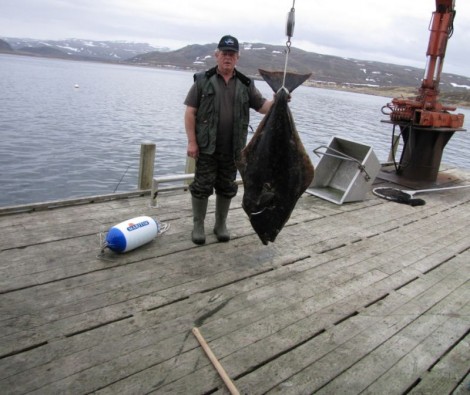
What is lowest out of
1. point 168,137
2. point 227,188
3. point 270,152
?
point 168,137

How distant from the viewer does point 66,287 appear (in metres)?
3.61

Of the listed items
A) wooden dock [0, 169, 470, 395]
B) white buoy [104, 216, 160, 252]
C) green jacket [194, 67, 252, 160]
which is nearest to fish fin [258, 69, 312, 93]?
green jacket [194, 67, 252, 160]

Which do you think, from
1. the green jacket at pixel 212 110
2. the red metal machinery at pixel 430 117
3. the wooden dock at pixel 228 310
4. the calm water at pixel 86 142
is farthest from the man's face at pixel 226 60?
the calm water at pixel 86 142

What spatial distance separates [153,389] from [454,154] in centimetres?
2760

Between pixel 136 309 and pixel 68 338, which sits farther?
pixel 136 309

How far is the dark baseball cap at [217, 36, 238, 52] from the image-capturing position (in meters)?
4.05

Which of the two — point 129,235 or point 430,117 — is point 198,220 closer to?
point 129,235

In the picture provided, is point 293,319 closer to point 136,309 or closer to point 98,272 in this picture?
point 136,309

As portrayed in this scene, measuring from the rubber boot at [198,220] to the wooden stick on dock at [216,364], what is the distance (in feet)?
5.42

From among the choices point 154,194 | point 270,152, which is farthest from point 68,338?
point 154,194

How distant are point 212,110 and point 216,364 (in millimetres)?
2500

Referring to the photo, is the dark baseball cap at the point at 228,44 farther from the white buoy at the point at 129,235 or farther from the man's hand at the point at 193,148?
the white buoy at the point at 129,235

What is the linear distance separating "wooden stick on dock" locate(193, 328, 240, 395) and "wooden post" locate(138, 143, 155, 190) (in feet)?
12.3

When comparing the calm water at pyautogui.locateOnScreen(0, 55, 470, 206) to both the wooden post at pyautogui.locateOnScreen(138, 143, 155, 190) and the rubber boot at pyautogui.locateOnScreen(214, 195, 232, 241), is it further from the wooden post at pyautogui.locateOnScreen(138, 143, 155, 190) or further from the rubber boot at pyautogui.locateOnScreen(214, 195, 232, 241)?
the rubber boot at pyautogui.locateOnScreen(214, 195, 232, 241)
